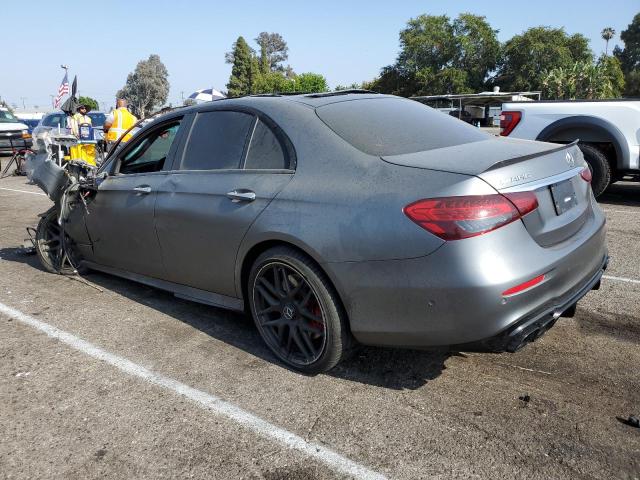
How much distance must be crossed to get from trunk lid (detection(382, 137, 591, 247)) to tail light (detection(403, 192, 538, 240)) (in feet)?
0.25

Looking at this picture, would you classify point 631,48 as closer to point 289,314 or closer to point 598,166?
point 598,166

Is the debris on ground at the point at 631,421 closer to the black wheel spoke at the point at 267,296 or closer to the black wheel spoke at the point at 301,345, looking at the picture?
the black wheel spoke at the point at 301,345

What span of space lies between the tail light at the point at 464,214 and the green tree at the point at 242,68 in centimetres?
9335

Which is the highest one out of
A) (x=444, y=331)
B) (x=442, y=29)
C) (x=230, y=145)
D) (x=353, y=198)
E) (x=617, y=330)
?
(x=442, y=29)

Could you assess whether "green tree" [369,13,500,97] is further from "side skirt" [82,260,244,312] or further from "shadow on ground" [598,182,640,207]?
"side skirt" [82,260,244,312]

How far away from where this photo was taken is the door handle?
328 cm

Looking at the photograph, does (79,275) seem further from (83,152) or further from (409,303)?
(83,152)

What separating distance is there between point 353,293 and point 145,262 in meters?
2.05

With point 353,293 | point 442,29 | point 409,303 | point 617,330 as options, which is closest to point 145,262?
point 353,293

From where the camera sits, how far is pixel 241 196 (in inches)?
131

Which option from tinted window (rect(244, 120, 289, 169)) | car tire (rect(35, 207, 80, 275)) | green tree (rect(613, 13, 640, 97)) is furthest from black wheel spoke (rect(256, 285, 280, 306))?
green tree (rect(613, 13, 640, 97))

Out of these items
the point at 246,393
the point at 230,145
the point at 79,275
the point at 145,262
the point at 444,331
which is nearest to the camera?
the point at 444,331

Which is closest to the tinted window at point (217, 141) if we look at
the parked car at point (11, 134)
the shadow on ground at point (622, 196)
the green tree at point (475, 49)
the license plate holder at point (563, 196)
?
the license plate holder at point (563, 196)

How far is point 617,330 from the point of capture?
3652 mm
